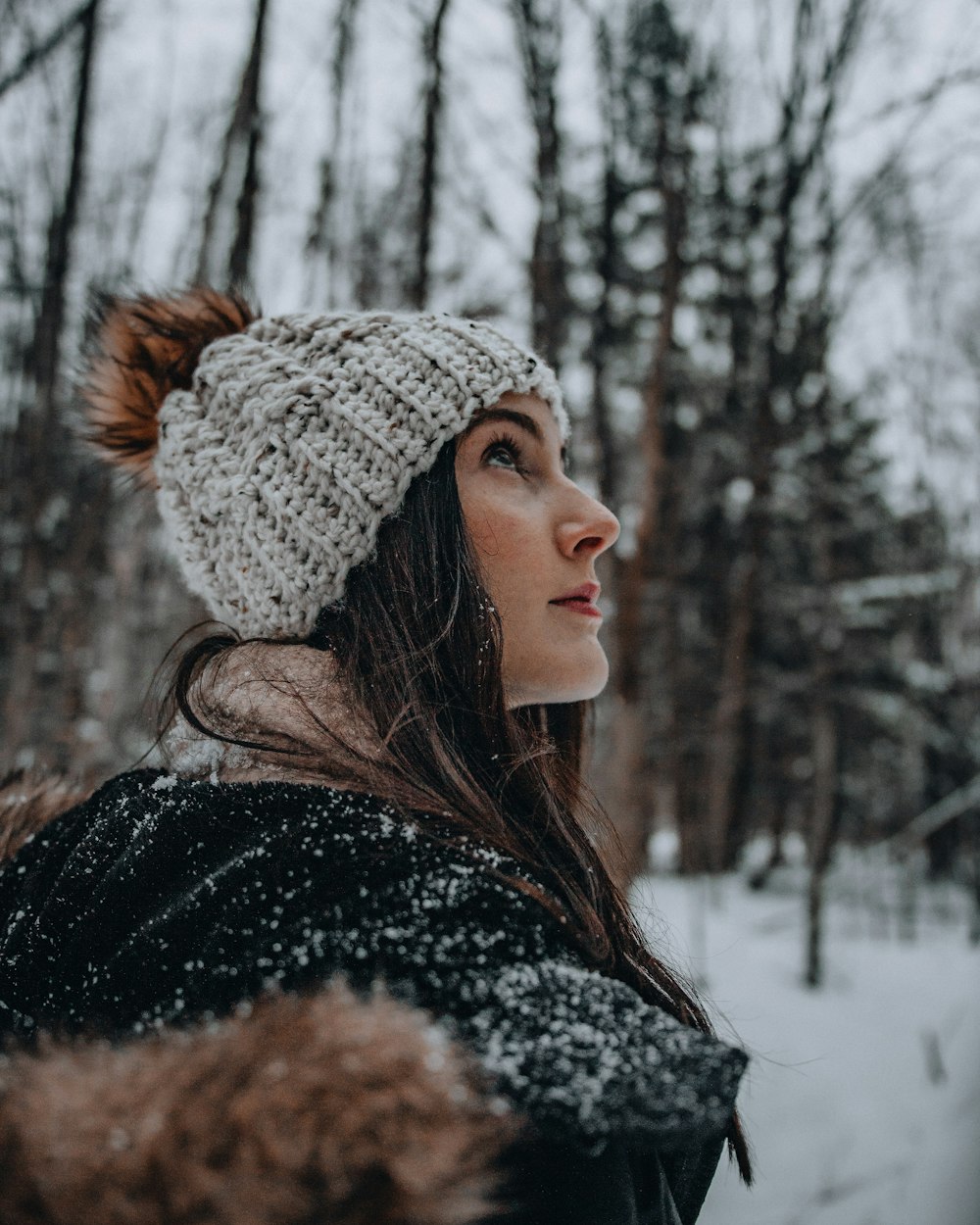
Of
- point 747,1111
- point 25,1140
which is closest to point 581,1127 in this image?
point 25,1140

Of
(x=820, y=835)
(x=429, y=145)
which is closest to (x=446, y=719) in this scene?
(x=429, y=145)

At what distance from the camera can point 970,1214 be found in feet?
14.7

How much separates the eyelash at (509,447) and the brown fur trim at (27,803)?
3.92ft

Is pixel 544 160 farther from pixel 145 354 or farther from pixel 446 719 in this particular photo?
pixel 446 719

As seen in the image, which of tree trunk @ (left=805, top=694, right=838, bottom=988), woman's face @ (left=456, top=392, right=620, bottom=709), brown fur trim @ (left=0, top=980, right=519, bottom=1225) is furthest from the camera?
tree trunk @ (left=805, top=694, right=838, bottom=988)

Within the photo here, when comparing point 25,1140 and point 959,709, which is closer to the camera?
point 25,1140

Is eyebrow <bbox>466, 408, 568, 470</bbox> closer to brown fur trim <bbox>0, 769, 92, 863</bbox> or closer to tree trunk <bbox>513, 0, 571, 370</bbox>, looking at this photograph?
brown fur trim <bbox>0, 769, 92, 863</bbox>

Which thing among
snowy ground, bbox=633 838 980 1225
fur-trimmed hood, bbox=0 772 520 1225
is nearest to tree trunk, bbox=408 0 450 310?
snowy ground, bbox=633 838 980 1225

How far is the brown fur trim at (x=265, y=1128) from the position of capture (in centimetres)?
65

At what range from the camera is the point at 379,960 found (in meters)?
0.85

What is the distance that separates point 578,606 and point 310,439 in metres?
0.61

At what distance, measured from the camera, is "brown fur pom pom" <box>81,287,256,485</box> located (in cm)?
176

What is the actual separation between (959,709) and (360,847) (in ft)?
44.0

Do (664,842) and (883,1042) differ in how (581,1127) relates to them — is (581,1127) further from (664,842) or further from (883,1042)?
(664,842)
